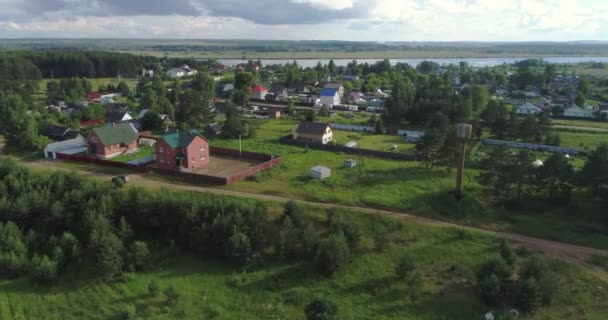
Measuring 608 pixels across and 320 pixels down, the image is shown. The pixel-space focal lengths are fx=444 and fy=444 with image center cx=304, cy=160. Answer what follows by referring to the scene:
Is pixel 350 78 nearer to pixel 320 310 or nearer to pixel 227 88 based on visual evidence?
pixel 227 88

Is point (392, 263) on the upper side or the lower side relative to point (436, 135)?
lower

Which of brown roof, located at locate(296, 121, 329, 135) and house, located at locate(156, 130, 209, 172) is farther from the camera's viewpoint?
brown roof, located at locate(296, 121, 329, 135)

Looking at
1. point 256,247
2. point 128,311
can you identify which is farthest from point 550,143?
point 128,311

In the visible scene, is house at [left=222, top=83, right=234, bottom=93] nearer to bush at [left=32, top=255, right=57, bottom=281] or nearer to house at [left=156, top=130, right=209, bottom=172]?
house at [left=156, top=130, right=209, bottom=172]

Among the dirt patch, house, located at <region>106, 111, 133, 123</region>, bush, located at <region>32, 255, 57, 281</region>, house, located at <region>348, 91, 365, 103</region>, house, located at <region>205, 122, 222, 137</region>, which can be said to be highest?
house, located at <region>348, 91, 365, 103</region>

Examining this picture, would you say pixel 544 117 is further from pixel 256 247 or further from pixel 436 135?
pixel 256 247

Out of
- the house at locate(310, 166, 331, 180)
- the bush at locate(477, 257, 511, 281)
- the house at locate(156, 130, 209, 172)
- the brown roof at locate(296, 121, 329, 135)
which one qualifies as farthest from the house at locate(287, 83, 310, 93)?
the bush at locate(477, 257, 511, 281)
